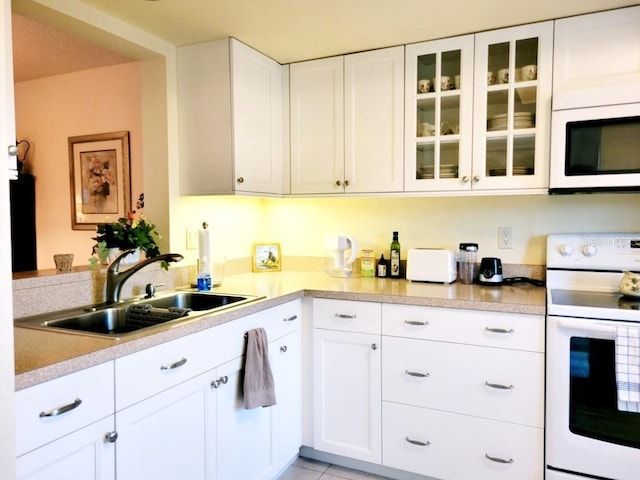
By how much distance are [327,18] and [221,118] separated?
696 millimetres

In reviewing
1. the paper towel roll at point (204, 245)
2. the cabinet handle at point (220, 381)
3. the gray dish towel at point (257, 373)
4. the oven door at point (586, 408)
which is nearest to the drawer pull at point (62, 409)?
the cabinet handle at point (220, 381)

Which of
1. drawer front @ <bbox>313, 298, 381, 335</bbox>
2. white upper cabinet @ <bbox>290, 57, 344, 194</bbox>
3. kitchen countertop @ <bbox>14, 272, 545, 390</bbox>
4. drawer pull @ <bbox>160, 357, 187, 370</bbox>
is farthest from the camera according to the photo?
white upper cabinet @ <bbox>290, 57, 344, 194</bbox>

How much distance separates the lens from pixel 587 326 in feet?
5.67

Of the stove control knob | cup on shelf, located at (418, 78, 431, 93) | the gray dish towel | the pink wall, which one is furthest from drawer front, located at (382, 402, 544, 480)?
the pink wall

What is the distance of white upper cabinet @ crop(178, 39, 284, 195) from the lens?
7.40 ft

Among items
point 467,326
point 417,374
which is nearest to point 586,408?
point 467,326

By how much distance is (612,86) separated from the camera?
191 cm

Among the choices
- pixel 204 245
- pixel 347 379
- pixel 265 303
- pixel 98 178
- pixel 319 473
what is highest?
pixel 98 178

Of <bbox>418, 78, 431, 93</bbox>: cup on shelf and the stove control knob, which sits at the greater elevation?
<bbox>418, 78, 431, 93</bbox>: cup on shelf

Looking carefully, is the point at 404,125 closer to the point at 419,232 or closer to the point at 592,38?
the point at 419,232

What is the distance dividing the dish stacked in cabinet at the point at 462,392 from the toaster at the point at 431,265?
39 cm

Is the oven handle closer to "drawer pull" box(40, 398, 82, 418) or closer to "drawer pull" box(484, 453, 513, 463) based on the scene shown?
"drawer pull" box(484, 453, 513, 463)

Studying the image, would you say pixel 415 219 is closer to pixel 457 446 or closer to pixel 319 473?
pixel 457 446

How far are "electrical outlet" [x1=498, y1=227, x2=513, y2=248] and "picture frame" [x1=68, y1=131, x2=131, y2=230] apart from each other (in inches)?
89.1
